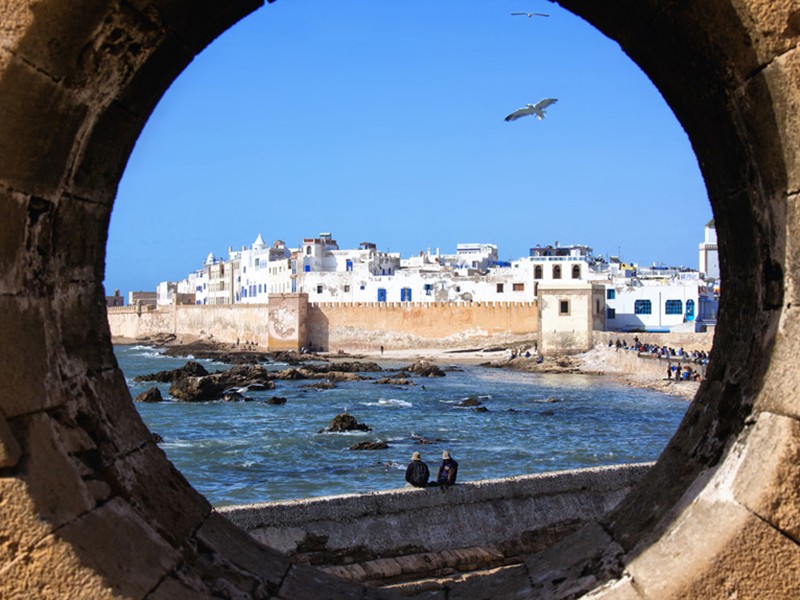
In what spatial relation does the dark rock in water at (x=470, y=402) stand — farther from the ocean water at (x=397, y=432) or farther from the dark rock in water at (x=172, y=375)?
the dark rock in water at (x=172, y=375)

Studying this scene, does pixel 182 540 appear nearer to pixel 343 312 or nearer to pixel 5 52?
pixel 5 52

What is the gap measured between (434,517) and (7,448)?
20.3 ft

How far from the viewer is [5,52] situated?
7.21ft

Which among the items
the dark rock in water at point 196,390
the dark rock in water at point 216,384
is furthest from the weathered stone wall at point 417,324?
the dark rock in water at point 196,390

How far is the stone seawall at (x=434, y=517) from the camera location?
7398 mm

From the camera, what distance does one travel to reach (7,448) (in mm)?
2148

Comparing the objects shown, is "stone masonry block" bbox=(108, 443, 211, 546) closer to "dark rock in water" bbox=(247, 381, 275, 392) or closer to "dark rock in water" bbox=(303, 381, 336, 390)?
"dark rock in water" bbox=(247, 381, 275, 392)

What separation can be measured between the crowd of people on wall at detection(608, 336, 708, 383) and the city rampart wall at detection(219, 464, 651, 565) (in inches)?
917

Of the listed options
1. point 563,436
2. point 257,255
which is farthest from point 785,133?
point 257,255

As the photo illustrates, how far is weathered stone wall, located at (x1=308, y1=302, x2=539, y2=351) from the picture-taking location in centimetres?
6181

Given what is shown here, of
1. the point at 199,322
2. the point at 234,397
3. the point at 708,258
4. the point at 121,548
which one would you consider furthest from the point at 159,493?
the point at 708,258

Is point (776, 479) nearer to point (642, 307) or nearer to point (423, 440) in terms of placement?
point (423, 440)

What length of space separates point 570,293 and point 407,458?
3311 centimetres

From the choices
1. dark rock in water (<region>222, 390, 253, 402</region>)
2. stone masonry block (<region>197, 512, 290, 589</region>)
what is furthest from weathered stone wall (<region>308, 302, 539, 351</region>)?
stone masonry block (<region>197, 512, 290, 589</region>)
